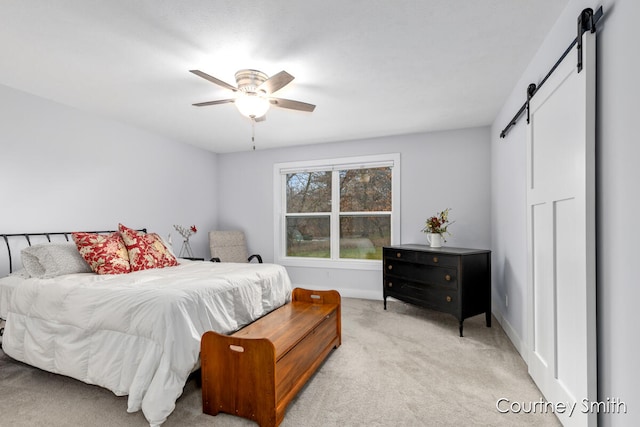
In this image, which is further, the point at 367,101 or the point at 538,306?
the point at 367,101

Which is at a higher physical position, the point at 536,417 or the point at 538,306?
the point at 538,306

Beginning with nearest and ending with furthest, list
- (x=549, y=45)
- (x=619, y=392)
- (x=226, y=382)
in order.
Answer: (x=619, y=392)
(x=226, y=382)
(x=549, y=45)

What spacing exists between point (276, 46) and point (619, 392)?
2571 mm

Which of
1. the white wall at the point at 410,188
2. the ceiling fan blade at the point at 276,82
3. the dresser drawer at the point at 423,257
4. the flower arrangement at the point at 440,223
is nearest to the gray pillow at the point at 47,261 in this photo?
the ceiling fan blade at the point at 276,82

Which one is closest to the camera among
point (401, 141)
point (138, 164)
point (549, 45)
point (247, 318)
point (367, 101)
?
point (549, 45)

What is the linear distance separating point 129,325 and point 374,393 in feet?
5.35

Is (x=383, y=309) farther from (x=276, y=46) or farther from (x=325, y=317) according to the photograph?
(x=276, y=46)

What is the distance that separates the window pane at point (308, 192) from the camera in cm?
493

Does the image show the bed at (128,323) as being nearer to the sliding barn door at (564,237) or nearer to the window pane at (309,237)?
the sliding barn door at (564,237)

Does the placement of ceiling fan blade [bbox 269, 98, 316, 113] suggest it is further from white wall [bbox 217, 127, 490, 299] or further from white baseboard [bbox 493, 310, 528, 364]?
white baseboard [bbox 493, 310, 528, 364]

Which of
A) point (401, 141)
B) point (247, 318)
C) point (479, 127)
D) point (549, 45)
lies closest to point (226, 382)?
point (247, 318)

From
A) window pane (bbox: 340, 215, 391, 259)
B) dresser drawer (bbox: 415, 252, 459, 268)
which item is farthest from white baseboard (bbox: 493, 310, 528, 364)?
window pane (bbox: 340, 215, 391, 259)

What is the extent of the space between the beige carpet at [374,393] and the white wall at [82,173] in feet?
4.49

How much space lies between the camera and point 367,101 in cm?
314
